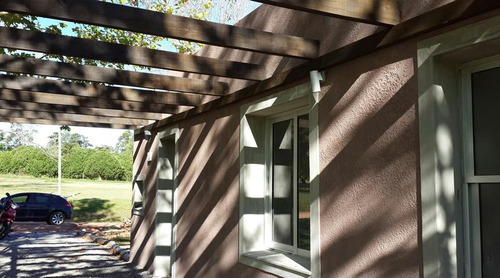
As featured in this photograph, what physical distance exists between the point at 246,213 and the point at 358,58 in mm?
2346

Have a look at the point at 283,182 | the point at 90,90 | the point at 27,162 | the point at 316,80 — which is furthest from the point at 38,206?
the point at 27,162

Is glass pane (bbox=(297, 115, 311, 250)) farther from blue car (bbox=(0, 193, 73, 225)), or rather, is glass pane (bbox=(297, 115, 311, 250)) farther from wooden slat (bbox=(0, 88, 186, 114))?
blue car (bbox=(0, 193, 73, 225))

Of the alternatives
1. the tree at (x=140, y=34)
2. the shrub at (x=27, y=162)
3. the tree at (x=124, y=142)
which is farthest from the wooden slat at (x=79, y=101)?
the tree at (x=124, y=142)

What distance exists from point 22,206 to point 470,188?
771 inches

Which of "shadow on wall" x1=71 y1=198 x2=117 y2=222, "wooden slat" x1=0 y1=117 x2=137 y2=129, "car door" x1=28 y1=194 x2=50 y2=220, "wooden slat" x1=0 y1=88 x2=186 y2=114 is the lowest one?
"shadow on wall" x1=71 y1=198 x2=117 y2=222

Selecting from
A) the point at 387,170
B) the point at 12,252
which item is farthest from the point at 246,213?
the point at 12,252

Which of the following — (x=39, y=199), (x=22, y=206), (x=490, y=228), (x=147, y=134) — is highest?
(x=147, y=134)

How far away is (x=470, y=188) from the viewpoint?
9.64 ft

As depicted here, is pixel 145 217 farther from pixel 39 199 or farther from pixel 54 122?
pixel 39 199

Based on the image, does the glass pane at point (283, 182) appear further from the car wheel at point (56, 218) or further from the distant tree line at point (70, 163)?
the distant tree line at point (70, 163)

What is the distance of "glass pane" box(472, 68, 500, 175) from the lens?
109 inches

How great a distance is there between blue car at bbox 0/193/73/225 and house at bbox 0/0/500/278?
14.6 metres

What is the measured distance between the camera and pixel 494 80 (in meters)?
2.80

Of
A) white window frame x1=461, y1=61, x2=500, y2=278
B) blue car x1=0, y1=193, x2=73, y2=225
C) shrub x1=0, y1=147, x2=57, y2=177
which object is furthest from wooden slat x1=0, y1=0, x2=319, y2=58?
shrub x1=0, y1=147, x2=57, y2=177
